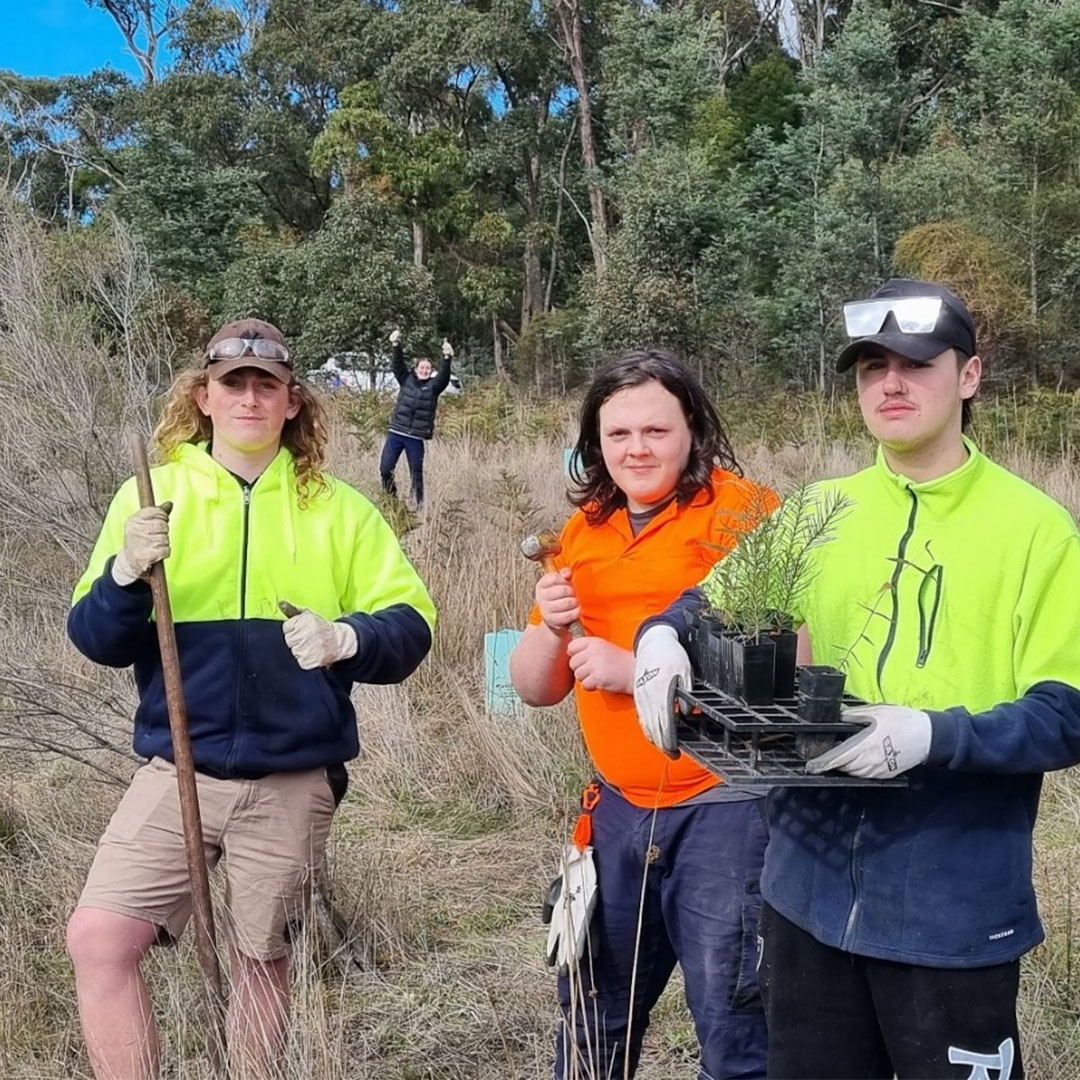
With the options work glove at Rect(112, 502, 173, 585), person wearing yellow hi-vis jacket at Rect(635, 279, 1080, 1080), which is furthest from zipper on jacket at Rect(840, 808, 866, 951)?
work glove at Rect(112, 502, 173, 585)

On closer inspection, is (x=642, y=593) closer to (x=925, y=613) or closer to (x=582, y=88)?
(x=925, y=613)

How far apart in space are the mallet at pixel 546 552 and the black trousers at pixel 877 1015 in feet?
2.00

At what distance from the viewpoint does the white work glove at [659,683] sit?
1635 millimetres

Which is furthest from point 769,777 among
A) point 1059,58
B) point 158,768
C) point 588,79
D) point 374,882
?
point 588,79

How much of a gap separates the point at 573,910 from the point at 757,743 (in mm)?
793

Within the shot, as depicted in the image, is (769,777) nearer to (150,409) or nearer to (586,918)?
(586,918)

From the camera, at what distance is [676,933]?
6.88 feet

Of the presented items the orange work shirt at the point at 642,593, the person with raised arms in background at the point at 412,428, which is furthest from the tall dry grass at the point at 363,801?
the person with raised arms in background at the point at 412,428

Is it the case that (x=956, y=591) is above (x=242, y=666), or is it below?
above

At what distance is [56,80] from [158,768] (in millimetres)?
37714

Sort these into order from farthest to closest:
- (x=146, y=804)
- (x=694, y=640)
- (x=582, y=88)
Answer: (x=582, y=88)
(x=146, y=804)
(x=694, y=640)

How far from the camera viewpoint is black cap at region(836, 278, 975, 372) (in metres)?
1.65

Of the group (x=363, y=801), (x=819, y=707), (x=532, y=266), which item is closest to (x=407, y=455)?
(x=363, y=801)

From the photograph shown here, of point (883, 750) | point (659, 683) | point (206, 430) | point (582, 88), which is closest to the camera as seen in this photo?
point (883, 750)
